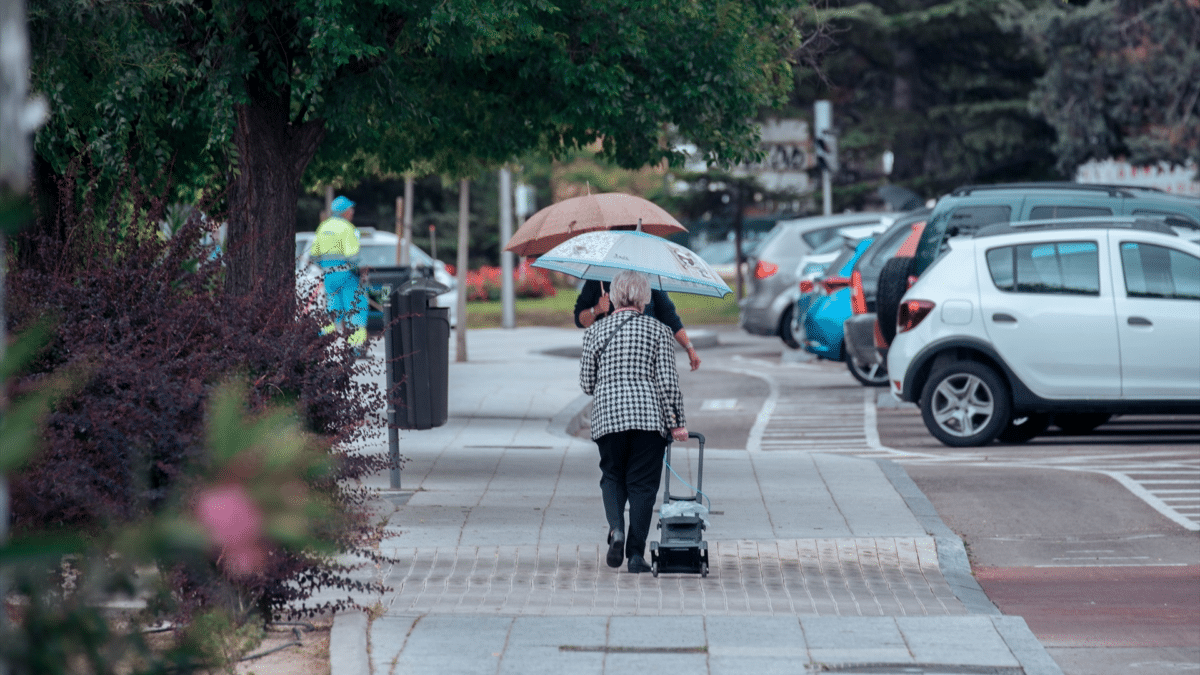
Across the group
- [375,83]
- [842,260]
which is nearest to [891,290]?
[842,260]

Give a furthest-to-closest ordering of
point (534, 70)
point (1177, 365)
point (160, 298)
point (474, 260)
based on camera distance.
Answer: point (474, 260) < point (1177, 365) < point (534, 70) < point (160, 298)

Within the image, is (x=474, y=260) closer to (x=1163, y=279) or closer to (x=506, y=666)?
(x=1163, y=279)

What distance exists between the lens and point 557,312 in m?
30.7

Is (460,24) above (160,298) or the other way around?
above

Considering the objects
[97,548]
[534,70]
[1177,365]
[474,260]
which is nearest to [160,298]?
[534,70]

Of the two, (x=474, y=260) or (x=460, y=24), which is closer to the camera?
(x=460, y=24)

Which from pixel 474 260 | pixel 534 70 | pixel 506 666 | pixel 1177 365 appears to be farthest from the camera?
pixel 474 260

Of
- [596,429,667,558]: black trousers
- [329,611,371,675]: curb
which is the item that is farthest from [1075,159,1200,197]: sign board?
[329,611,371,675]: curb

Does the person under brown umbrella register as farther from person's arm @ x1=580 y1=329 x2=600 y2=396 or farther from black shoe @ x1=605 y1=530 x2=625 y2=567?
black shoe @ x1=605 y1=530 x2=625 y2=567

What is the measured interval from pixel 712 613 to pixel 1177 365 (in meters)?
6.88

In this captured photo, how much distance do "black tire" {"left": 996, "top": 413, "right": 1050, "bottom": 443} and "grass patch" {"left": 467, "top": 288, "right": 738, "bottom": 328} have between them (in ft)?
48.5

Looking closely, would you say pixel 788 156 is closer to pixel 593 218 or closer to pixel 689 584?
pixel 593 218

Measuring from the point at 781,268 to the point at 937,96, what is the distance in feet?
56.6

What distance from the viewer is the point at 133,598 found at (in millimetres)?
1434
